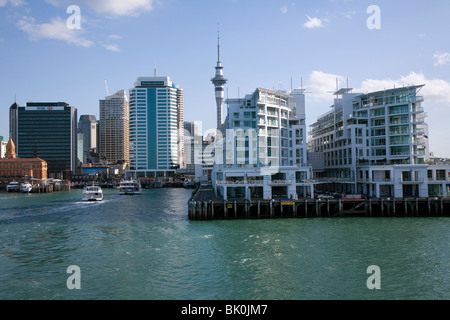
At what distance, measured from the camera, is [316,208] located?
6669cm

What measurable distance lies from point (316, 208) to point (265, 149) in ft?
93.3

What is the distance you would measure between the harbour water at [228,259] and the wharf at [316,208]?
5.19 m

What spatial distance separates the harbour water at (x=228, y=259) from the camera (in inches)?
1131

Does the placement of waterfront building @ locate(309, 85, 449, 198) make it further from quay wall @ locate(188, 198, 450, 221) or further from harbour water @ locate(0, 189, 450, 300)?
harbour water @ locate(0, 189, 450, 300)

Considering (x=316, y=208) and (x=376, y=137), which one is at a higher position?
(x=376, y=137)

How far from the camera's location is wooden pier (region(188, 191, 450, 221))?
6569 centimetres

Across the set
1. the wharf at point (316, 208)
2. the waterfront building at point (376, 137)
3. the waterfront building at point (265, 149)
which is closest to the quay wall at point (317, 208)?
the wharf at point (316, 208)

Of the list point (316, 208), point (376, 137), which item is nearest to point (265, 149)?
point (316, 208)

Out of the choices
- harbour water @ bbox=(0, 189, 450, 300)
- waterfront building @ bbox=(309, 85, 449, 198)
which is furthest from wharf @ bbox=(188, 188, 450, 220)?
waterfront building @ bbox=(309, 85, 449, 198)

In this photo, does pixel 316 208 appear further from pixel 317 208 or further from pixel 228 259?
pixel 228 259

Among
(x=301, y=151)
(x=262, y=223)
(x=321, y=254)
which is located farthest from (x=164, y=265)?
(x=301, y=151)

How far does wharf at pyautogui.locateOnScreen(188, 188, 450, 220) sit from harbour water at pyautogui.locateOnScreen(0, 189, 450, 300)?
204 inches
